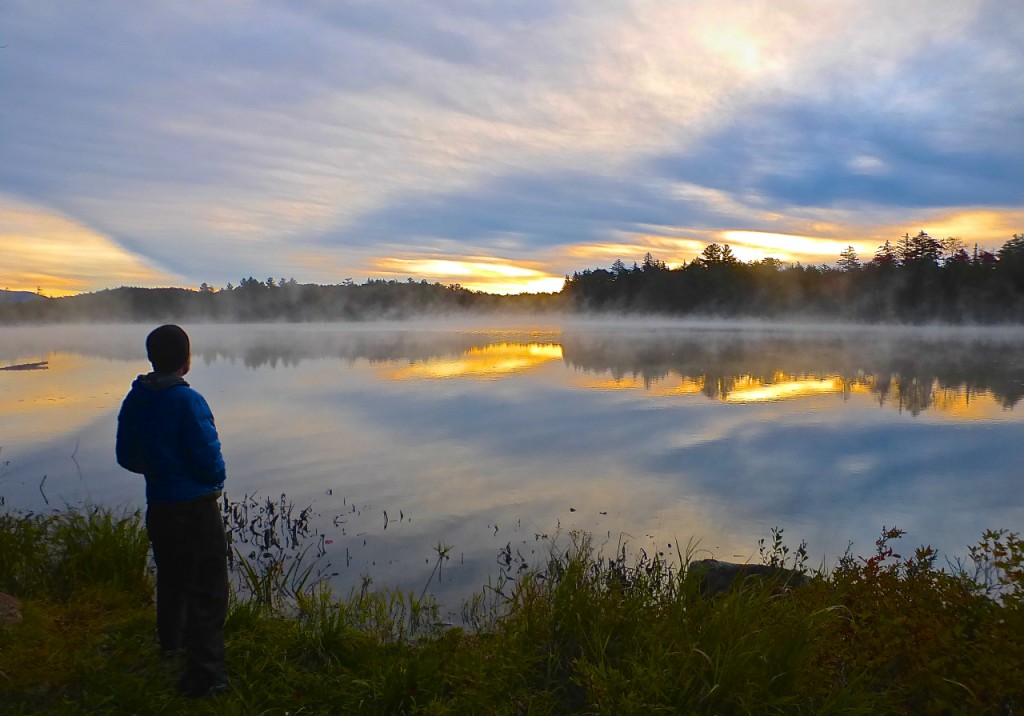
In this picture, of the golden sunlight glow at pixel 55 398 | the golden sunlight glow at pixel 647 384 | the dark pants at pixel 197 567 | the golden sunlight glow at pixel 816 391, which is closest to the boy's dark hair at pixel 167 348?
the dark pants at pixel 197 567

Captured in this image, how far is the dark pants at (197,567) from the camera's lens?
4484mm

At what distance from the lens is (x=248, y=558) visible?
27.6 ft

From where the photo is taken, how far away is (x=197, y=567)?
455cm

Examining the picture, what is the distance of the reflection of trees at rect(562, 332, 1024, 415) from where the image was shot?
24.8 metres

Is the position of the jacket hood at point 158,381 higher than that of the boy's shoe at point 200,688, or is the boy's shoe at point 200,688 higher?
the jacket hood at point 158,381

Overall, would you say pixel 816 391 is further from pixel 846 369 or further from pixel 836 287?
pixel 836 287

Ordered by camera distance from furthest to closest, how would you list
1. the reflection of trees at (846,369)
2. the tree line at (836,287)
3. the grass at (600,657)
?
the tree line at (836,287), the reflection of trees at (846,369), the grass at (600,657)

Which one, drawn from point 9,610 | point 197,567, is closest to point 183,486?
point 197,567

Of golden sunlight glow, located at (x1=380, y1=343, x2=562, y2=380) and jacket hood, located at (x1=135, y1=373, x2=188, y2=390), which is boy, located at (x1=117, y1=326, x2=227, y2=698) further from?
golden sunlight glow, located at (x1=380, y1=343, x2=562, y2=380)

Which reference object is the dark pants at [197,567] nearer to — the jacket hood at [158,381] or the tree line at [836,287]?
the jacket hood at [158,381]

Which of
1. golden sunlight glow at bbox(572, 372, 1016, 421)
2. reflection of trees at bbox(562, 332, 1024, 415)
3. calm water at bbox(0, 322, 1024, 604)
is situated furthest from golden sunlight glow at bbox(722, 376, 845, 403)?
reflection of trees at bbox(562, 332, 1024, 415)

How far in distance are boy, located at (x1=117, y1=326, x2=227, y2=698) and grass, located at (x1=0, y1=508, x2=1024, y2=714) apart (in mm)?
366

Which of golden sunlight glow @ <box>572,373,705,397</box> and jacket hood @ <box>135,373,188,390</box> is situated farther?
golden sunlight glow @ <box>572,373,705,397</box>

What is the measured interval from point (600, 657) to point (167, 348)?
3.71 meters
